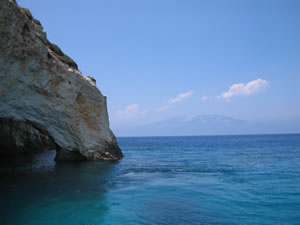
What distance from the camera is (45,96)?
21.5m

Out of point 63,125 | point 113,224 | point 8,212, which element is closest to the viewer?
point 113,224

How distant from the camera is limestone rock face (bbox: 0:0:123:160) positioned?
56.5 feet

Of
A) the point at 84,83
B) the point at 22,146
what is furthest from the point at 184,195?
the point at 22,146

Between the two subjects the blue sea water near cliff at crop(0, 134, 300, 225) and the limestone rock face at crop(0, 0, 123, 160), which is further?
the limestone rock face at crop(0, 0, 123, 160)

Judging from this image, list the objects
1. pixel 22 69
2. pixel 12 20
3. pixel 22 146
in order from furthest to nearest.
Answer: pixel 22 146 < pixel 22 69 < pixel 12 20

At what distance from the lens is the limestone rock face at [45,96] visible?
17219mm

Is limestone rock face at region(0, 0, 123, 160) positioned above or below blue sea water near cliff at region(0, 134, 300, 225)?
above

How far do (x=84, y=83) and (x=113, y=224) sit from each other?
1909 cm

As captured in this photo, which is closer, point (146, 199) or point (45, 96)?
point (146, 199)

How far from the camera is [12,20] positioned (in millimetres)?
16219

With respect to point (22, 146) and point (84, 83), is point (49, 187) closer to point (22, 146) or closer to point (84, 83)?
point (84, 83)

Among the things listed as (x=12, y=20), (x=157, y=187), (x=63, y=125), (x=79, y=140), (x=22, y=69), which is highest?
(x=12, y=20)

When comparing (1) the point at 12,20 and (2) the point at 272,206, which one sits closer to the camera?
(2) the point at 272,206

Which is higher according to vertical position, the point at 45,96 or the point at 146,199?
the point at 45,96
